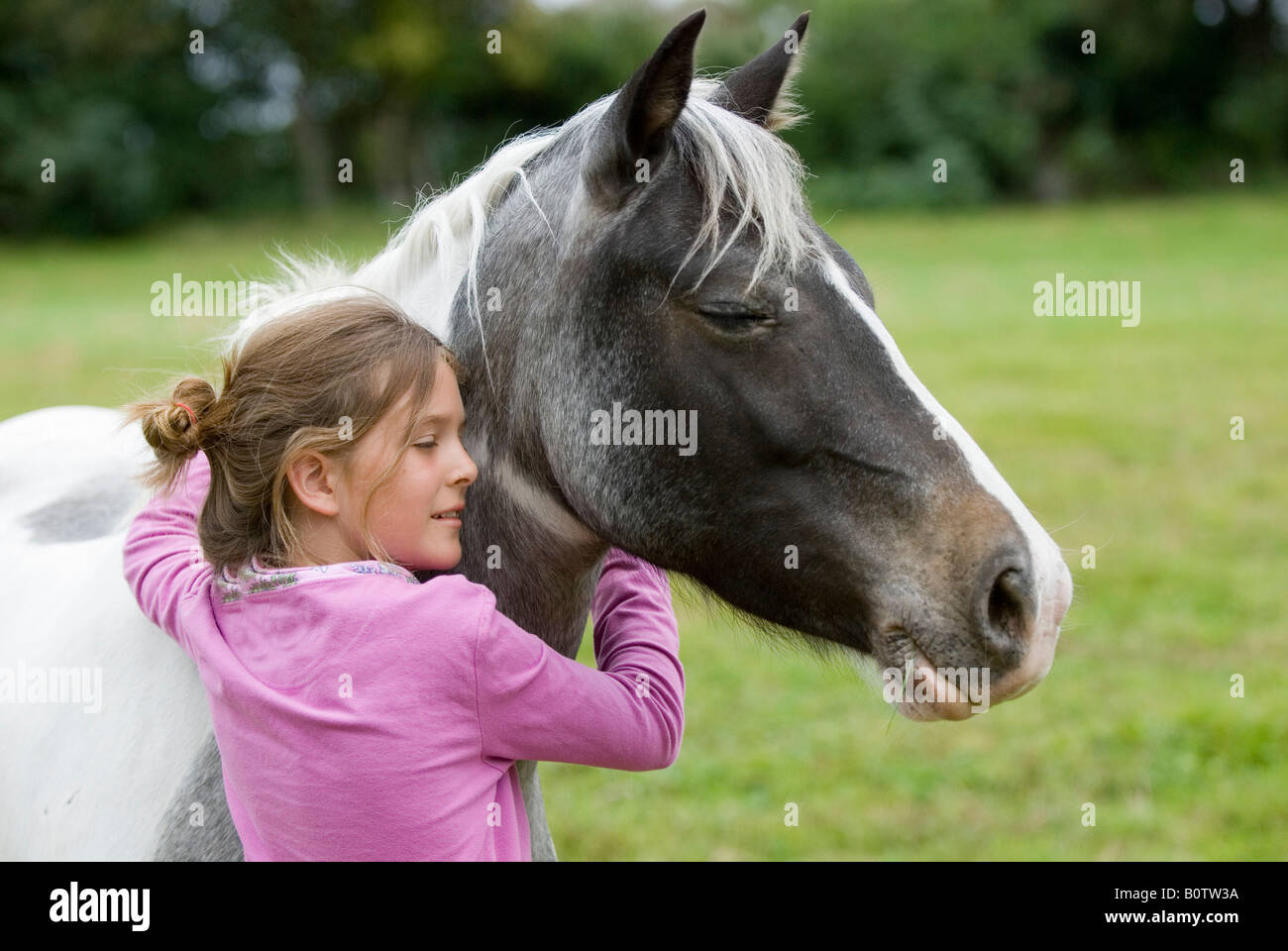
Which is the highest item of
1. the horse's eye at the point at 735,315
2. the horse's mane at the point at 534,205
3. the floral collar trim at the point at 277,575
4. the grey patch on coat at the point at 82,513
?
the horse's mane at the point at 534,205

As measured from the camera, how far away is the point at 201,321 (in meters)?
15.6

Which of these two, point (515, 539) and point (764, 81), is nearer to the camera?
point (515, 539)

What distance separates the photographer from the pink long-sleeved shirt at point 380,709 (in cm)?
167

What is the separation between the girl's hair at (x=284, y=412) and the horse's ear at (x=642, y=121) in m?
0.38

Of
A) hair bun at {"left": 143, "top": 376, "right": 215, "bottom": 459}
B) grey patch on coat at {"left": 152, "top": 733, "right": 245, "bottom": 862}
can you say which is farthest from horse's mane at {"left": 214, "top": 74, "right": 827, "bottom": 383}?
grey patch on coat at {"left": 152, "top": 733, "right": 245, "bottom": 862}

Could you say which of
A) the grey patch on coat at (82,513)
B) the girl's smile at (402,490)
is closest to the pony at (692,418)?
the girl's smile at (402,490)

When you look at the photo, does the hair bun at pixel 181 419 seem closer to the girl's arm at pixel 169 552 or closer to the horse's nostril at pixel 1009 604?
the girl's arm at pixel 169 552

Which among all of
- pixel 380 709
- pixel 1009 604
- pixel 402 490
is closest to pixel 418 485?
pixel 402 490

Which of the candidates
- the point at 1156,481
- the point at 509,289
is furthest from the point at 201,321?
the point at 509,289

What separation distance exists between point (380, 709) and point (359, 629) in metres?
0.12

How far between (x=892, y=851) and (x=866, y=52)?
94.5 feet

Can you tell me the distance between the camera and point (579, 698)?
1.74 metres

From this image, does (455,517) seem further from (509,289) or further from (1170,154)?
(1170,154)

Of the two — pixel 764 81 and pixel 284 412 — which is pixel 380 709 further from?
pixel 764 81
